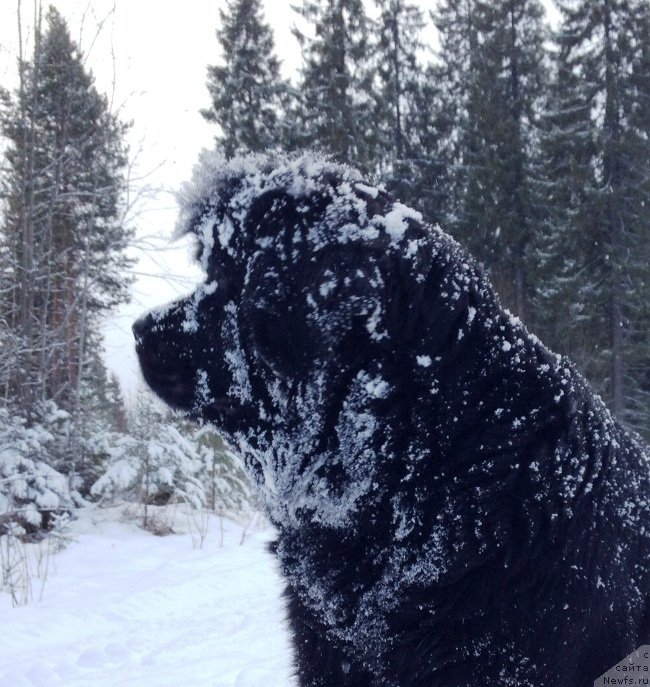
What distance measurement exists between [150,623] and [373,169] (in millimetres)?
11185

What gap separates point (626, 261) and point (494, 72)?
998 cm

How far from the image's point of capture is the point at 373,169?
14.1 m

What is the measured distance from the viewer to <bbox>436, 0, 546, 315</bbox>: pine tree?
2381 centimetres

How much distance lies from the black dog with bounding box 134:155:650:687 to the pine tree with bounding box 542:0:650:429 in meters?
19.5

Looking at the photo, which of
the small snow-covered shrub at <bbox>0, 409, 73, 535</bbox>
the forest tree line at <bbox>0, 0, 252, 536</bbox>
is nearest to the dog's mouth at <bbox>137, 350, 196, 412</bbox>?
the forest tree line at <bbox>0, 0, 252, 536</bbox>

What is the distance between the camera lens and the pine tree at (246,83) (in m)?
20.5

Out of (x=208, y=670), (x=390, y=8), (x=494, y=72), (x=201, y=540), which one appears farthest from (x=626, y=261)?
(x=208, y=670)

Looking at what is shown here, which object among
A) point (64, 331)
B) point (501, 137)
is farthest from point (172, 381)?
point (501, 137)

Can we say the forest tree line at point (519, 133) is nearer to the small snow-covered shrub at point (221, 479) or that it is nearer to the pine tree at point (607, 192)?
the pine tree at point (607, 192)

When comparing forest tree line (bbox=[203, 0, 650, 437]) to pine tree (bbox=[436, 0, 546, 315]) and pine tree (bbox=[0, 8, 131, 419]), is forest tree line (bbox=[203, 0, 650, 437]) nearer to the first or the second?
pine tree (bbox=[436, 0, 546, 315])

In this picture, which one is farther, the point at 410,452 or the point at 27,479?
the point at 27,479

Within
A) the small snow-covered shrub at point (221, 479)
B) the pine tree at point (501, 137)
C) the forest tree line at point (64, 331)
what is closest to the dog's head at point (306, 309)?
the forest tree line at point (64, 331)

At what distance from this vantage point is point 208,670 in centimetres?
394

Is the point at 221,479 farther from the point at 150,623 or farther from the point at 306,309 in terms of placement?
the point at 306,309
